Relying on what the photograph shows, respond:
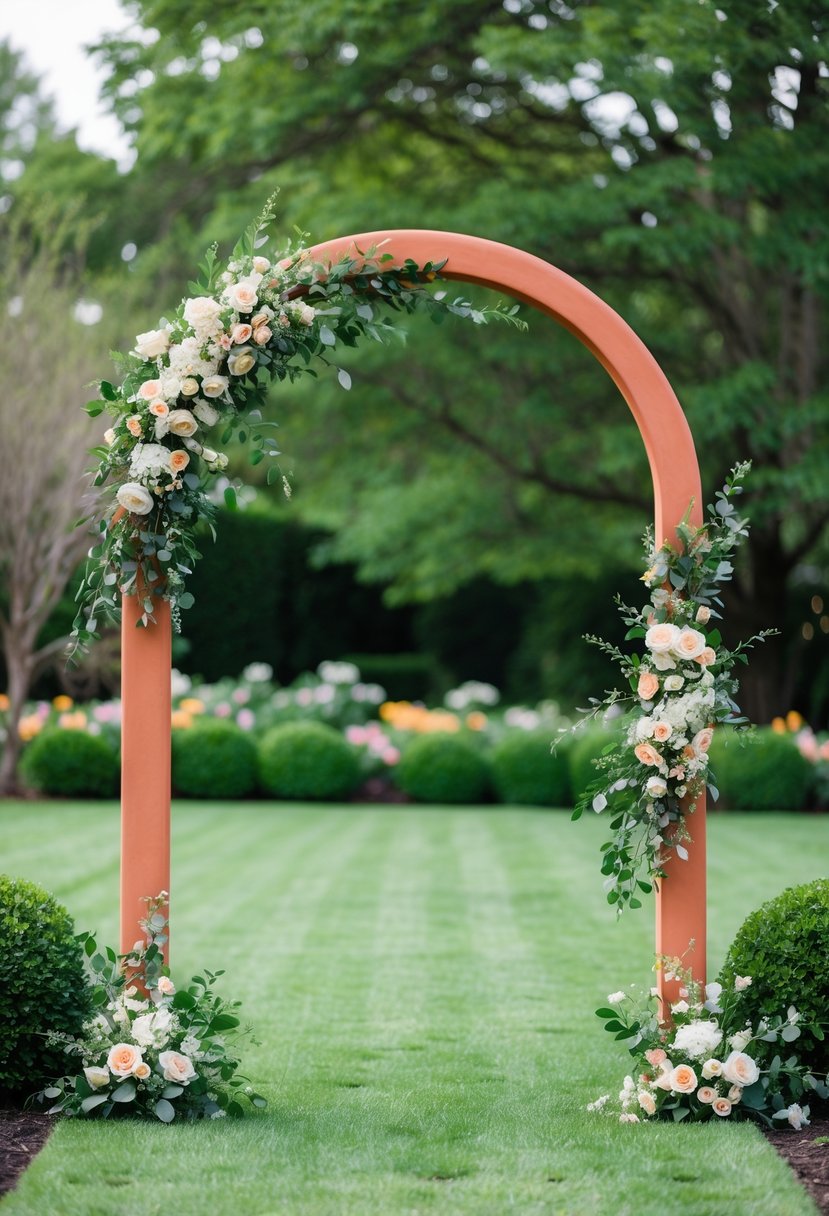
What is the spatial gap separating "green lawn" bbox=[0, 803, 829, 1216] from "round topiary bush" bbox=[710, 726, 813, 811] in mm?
674

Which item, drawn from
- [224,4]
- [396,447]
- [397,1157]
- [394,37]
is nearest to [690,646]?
[397,1157]

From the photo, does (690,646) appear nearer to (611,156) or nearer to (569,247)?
(569,247)

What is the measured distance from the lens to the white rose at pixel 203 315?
3783mm

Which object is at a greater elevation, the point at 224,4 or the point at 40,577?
the point at 224,4

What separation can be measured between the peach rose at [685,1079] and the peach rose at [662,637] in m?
1.20

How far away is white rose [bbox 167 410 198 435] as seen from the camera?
12.5ft

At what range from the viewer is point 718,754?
11617 millimetres

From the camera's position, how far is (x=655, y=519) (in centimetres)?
394

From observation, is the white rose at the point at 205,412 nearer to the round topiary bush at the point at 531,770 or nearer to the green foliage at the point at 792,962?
the green foliage at the point at 792,962

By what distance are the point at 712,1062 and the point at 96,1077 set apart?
5.76ft

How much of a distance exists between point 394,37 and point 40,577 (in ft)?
17.9

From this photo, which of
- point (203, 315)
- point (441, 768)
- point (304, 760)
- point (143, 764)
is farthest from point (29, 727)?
point (203, 315)

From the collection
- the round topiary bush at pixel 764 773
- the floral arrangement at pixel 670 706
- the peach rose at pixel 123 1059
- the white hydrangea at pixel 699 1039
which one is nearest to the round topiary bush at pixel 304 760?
the round topiary bush at pixel 764 773

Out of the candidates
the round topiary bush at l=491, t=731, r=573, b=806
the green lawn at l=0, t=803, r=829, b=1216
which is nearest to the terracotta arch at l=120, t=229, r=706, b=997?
the green lawn at l=0, t=803, r=829, b=1216
